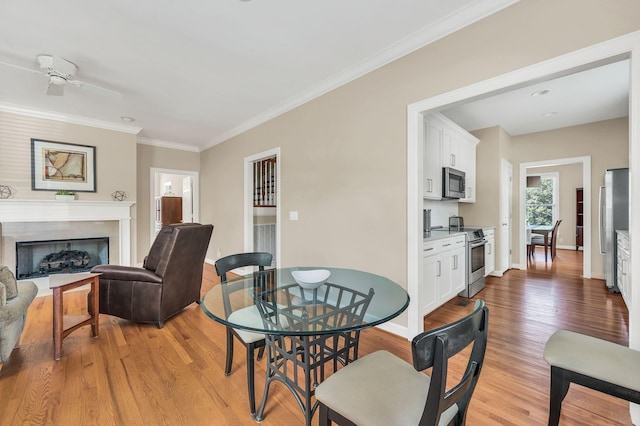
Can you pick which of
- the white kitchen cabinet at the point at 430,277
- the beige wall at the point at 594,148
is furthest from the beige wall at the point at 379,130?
the beige wall at the point at 594,148

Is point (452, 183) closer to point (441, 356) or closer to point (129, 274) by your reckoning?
point (441, 356)

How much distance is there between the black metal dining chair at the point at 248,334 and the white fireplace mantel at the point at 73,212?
3387mm

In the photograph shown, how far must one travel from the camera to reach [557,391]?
4.32 feet

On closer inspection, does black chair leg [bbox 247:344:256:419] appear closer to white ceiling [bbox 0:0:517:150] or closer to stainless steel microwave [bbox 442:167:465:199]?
white ceiling [bbox 0:0:517:150]

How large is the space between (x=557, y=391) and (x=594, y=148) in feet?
17.1

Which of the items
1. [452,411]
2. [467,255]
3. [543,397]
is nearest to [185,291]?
[452,411]

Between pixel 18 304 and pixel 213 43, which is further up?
pixel 213 43

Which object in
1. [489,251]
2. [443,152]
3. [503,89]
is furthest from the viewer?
[489,251]

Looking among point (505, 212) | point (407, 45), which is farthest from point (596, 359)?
point (505, 212)

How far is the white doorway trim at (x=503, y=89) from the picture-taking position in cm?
149

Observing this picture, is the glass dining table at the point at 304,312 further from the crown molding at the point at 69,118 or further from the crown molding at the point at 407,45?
the crown molding at the point at 69,118

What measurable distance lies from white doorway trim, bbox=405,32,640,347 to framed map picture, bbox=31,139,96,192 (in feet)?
15.8

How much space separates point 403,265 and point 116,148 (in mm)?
4898


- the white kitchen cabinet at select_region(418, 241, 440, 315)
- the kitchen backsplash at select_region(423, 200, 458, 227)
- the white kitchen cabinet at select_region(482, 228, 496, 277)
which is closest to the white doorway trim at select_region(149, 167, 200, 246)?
the kitchen backsplash at select_region(423, 200, 458, 227)
